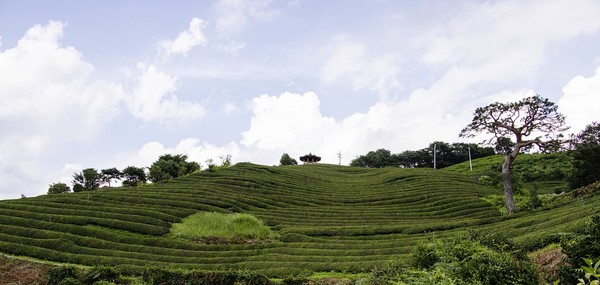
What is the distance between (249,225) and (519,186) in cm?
3027

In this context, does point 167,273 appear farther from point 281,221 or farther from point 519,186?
point 519,186

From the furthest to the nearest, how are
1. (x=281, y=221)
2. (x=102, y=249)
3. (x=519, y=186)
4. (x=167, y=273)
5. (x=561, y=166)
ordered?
(x=561, y=166), (x=519, y=186), (x=281, y=221), (x=102, y=249), (x=167, y=273)

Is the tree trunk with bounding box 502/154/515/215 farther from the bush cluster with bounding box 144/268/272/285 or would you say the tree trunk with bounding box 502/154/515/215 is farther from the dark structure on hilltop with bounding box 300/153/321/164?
the dark structure on hilltop with bounding box 300/153/321/164

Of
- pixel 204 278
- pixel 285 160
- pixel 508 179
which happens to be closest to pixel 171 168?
pixel 285 160

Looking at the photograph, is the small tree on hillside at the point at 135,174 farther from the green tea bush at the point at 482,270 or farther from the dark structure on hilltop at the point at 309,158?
the green tea bush at the point at 482,270

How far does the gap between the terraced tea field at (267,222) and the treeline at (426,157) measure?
56.7 metres

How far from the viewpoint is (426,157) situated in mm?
115625

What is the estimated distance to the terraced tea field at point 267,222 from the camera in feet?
91.7

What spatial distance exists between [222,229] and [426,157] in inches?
3459

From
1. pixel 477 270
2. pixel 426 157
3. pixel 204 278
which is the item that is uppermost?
pixel 426 157

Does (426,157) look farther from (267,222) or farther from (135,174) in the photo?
(267,222)

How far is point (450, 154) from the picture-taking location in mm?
114250

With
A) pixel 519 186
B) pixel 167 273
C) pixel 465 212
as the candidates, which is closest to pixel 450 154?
pixel 519 186

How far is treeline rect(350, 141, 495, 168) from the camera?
11388cm
